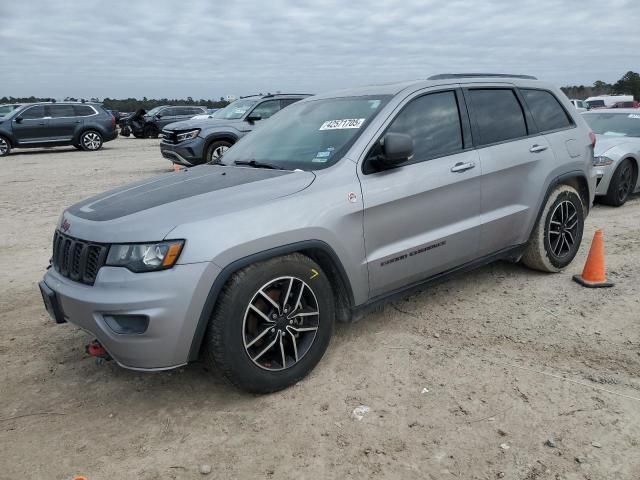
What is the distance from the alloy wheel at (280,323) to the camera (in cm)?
302

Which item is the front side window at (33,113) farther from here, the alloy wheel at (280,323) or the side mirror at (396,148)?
the alloy wheel at (280,323)

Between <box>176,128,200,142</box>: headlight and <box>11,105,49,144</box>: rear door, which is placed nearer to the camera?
<box>176,128,200,142</box>: headlight

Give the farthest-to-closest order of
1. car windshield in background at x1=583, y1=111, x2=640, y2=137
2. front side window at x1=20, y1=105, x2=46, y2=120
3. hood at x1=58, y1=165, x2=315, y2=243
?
front side window at x1=20, y1=105, x2=46, y2=120
car windshield in background at x1=583, y1=111, x2=640, y2=137
hood at x1=58, y1=165, x2=315, y2=243

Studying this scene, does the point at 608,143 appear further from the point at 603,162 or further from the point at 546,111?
the point at 546,111

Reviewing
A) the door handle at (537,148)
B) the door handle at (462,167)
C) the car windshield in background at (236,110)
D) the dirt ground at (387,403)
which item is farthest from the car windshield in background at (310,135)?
the car windshield in background at (236,110)

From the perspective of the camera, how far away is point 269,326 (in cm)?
305

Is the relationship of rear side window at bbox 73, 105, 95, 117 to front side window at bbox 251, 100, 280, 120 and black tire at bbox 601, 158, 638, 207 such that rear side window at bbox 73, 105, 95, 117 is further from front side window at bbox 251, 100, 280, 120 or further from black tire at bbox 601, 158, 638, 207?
black tire at bbox 601, 158, 638, 207

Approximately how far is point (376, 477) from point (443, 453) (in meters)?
0.37

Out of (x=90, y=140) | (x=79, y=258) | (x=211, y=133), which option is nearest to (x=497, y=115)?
(x=79, y=258)

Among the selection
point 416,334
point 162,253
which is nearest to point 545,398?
point 416,334

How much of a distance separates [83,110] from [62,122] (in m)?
0.84

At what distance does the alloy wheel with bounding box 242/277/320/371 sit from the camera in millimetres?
3016

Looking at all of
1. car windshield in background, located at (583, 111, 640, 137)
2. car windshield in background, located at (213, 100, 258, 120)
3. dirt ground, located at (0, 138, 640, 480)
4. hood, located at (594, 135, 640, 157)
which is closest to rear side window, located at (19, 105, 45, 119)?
car windshield in background, located at (213, 100, 258, 120)

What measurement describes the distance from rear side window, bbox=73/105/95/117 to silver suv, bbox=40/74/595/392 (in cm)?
1727
